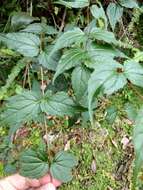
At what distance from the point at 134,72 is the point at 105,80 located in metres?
0.12

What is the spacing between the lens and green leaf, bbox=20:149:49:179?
1611 mm

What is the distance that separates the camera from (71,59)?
5.04 ft

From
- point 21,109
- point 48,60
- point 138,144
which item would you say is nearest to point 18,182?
point 21,109

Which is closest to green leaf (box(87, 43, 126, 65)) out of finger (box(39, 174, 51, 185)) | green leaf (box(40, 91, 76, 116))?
green leaf (box(40, 91, 76, 116))

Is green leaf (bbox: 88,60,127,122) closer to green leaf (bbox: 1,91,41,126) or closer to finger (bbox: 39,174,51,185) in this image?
green leaf (bbox: 1,91,41,126)

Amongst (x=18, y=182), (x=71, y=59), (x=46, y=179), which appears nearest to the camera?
(x=71, y=59)

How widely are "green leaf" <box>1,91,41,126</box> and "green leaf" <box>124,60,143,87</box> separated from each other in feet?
1.42

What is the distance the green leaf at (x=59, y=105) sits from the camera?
64.2 inches

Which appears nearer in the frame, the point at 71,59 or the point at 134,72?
the point at 134,72

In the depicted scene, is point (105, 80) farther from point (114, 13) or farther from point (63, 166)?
point (114, 13)

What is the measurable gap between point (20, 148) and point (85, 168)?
1.62ft

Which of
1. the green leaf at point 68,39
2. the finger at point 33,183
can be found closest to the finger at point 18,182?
the finger at point 33,183

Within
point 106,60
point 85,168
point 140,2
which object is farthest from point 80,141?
point 106,60

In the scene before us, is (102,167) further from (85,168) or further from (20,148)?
(20,148)
